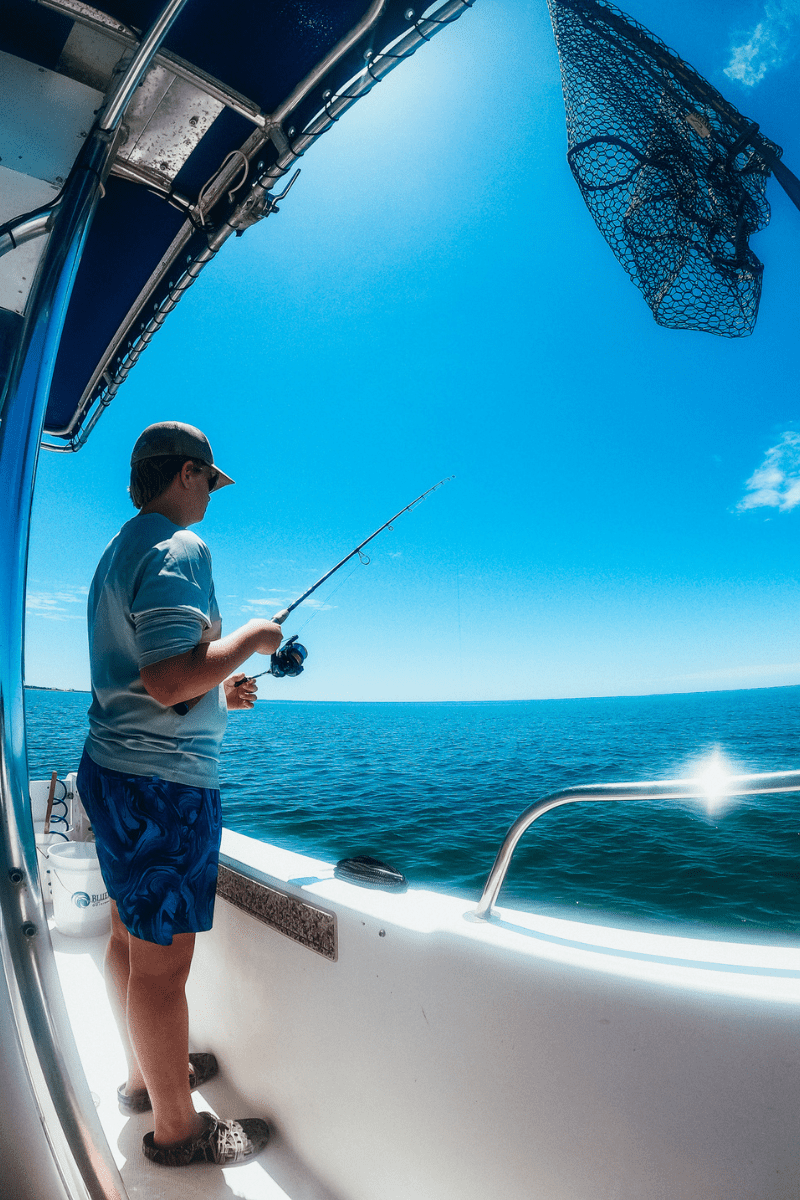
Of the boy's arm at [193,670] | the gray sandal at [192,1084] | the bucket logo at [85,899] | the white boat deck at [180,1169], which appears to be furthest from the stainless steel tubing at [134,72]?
the bucket logo at [85,899]

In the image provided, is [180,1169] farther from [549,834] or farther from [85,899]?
[549,834]

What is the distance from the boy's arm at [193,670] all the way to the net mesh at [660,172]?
1831mm

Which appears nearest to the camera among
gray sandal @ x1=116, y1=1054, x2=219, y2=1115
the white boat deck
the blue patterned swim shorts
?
the blue patterned swim shorts

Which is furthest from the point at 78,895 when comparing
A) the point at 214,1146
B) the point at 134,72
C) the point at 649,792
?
the point at 134,72

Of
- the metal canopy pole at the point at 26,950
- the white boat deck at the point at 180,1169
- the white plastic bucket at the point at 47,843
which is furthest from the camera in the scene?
the white plastic bucket at the point at 47,843

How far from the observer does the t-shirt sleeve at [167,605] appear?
90 centimetres

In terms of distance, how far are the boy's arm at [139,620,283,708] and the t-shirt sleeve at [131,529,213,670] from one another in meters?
0.01

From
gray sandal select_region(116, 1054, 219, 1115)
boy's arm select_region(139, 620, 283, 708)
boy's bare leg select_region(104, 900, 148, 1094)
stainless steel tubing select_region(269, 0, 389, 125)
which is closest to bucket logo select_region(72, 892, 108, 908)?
gray sandal select_region(116, 1054, 219, 1115)

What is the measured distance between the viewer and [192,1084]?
1396 millimetres

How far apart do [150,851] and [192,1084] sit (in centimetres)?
89

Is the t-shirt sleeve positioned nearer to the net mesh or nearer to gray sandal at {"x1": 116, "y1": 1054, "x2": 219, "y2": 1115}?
gray sandal at {"x1": 116, "y1": 1054, "x2": 219, "y2": 1115}

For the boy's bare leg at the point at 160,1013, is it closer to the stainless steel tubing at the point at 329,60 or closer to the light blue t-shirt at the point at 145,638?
the light blue t-shirt at the point at 145,638

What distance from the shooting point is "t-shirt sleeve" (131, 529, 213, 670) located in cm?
90

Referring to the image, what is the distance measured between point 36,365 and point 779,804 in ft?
44.7
